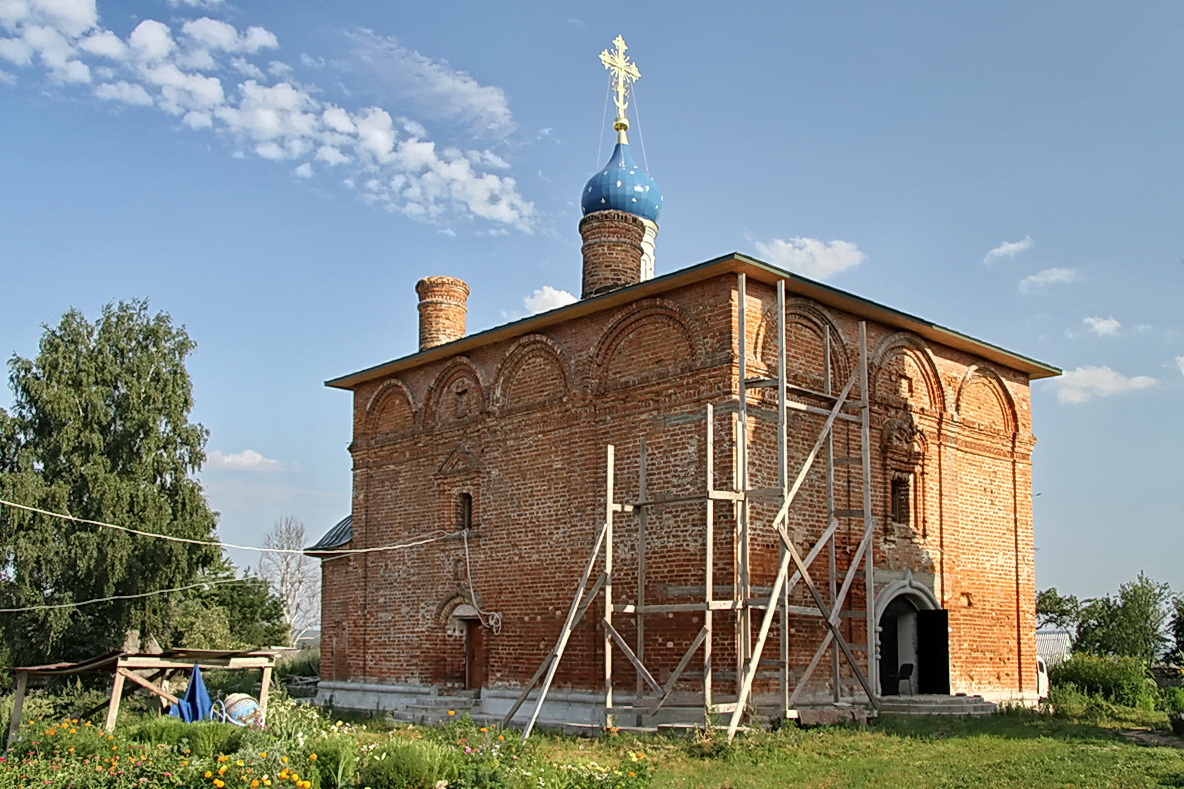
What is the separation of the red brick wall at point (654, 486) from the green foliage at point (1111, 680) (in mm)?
1080

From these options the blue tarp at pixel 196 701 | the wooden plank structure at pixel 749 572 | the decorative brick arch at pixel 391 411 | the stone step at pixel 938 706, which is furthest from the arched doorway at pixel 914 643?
the blue tarp at pixel 196 701

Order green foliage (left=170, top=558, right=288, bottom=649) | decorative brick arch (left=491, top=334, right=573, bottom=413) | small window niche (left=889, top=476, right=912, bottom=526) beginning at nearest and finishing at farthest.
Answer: small window niche (left=889, top=476, right=912, bottom=526) → decorative brick arch (left=491, top=334, right=573, bottom=413) → green foliage (left=170, top=558, right=288, bottom=649)

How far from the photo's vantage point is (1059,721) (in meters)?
14.0

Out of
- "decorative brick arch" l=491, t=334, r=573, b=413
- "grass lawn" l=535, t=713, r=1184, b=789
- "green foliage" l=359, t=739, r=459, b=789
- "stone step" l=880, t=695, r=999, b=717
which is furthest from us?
"decorative brick arch" l=491, t=334, r=573, b=413

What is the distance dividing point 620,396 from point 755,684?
394cm

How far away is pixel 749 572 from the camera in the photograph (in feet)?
44.2

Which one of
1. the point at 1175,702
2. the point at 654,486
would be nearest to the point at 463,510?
the point at 654,486

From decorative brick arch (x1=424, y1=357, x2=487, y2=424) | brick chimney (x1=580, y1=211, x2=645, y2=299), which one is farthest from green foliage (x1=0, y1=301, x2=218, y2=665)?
brick chimney (x1=580, y1=211, x2=645, y2=299)

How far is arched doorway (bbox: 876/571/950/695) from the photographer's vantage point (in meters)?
15.5

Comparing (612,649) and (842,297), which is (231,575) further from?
(842,297)

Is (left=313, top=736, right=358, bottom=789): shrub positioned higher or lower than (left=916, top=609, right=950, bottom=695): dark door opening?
lower

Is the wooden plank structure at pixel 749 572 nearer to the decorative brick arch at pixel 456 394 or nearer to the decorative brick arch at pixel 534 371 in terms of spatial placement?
the decorative brick arch at pixel 534 371

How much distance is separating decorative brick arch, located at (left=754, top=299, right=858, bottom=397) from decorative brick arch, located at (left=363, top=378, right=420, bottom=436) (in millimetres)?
6465

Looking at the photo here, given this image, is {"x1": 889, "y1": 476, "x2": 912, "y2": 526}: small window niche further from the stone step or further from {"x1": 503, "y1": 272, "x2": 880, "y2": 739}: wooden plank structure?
the stone step
